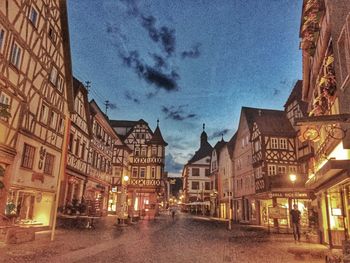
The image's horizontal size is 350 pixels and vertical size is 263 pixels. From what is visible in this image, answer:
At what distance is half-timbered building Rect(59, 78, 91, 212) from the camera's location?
884 inches

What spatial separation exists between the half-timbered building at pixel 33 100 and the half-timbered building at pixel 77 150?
2.64 metres

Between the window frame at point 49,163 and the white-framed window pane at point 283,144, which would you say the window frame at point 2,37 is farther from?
the white-framed window pane at point 283,144

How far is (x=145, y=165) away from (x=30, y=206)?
1192 inches

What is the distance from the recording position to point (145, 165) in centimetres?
4741

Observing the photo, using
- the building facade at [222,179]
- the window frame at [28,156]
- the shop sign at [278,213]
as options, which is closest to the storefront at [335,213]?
the shop sign at [278,213]

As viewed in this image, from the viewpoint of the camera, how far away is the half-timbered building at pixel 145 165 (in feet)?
152

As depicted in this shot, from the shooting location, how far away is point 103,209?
32.8 m

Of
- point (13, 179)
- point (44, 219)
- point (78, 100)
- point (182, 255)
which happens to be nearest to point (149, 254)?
point (182, 255)

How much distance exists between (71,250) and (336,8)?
39.1 feet

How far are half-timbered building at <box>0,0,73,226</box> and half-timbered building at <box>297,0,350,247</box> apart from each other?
39.2 ft

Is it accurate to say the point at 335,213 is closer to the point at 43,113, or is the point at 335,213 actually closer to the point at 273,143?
the point at 43,113

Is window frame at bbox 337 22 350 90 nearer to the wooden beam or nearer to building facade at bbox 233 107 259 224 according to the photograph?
the wooden beam

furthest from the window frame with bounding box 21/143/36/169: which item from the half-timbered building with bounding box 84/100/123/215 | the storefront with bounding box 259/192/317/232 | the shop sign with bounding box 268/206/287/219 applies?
the storefront with bounding box 259/192/317/232

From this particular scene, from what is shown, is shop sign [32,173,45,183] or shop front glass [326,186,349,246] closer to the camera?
shop front glass [326,186,349,246]
